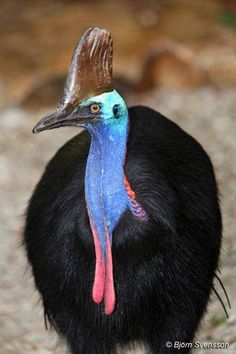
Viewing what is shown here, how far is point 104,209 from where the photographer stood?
2424mm

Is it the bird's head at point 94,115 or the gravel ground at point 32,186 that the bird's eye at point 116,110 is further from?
the gravel ground at point 32,186

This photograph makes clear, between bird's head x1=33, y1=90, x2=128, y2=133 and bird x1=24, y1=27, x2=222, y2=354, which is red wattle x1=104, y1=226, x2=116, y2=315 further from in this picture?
bird's head x1=33, y1=90, x2=128, y2=133

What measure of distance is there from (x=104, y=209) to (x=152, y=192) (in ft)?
0.74

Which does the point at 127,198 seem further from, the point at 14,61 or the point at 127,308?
the point at 14,61

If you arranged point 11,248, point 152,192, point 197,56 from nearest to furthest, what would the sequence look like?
point 152,192 < point 11,248 < point 197,56

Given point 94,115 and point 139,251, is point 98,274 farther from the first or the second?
point 94,115

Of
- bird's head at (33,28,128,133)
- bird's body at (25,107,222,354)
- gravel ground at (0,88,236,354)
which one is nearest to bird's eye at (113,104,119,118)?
bird's head at (33,28,128,133)

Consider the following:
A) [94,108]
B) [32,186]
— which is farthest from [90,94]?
[32,186]

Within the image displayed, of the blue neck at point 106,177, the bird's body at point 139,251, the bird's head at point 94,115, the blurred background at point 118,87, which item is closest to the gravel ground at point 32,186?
the blurred background at point 118,87

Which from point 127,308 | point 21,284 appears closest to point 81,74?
point 127,308

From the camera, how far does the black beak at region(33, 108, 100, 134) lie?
7.42 feet

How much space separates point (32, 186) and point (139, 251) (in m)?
2.57

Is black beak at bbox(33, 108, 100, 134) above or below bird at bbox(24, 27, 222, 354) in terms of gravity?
above

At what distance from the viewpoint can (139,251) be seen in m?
2.51
